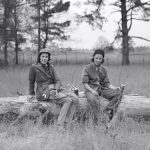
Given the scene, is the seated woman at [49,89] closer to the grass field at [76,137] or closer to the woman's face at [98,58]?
the grass field at [76,137]

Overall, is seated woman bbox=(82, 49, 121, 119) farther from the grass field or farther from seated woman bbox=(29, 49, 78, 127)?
the grass field

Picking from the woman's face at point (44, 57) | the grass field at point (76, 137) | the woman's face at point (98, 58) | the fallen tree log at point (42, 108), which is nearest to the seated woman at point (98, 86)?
the woman's face at point (98, 58)

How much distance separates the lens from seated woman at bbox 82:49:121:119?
673 cm

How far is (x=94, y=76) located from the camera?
7.11 metres

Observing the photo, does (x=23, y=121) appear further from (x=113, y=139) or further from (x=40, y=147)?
(x=113, y=139)

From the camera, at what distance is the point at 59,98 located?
6.68 metres

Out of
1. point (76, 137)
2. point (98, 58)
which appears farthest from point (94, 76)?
point (76, 137)

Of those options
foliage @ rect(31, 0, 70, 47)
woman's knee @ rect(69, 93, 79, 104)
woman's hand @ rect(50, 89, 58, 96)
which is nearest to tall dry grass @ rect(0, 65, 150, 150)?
woman's knee @ rect(69, 93, 79, 104)

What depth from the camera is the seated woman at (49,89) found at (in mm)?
6562

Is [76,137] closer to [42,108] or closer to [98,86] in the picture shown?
[42,108]

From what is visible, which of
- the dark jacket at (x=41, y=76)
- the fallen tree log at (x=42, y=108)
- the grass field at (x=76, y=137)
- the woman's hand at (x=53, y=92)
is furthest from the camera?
the dark jacket at (x=41, y=76)

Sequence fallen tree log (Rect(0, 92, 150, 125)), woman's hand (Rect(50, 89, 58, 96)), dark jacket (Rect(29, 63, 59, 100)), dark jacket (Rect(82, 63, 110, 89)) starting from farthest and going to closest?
dark jacket (Rect(82, 63, 110, 89)) < dark jacket (Rect(29, 63, 59, 100)) < fallen tree log (Rect(0, 92, 150, 125)) < woman's hand (Rect(50, 89, 58, 96))

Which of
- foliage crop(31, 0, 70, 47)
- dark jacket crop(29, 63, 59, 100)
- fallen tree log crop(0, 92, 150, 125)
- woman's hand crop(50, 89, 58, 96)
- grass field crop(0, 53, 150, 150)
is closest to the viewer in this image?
grass field crop(0, 53, 150, 150)

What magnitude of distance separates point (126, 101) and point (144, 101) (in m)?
0.36
